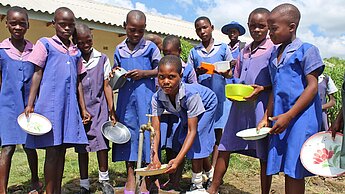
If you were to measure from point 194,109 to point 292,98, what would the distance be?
800 mm

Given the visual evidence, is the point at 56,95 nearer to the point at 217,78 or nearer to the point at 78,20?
the point at 217,78

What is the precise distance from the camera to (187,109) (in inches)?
120

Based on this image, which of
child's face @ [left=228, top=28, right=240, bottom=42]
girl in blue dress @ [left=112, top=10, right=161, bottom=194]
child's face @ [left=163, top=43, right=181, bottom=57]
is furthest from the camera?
child's face @ [left=228, top=28, right=240, bottom=42]

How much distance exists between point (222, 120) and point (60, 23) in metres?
1.80

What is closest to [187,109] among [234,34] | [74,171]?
[234,34]

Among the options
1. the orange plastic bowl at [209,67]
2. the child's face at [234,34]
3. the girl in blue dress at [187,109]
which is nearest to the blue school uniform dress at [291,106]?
the girl in blue dress at [187,109]

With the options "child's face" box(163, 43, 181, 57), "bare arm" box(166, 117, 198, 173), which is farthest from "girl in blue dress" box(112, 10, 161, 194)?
"bare arm" box(166, 117, 198, 173)

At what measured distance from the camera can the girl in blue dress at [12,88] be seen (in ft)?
10.3

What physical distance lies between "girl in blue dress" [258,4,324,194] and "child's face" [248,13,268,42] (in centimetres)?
48

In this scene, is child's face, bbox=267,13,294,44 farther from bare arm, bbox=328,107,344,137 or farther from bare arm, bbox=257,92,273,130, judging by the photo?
bare arm, bbox=328,107,344,137

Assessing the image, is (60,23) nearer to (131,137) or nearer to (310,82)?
(131,137)

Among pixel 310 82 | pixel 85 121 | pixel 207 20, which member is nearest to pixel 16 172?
pixel 85 121

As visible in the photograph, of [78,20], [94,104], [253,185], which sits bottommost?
[253,185]

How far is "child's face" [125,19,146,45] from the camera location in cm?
335
